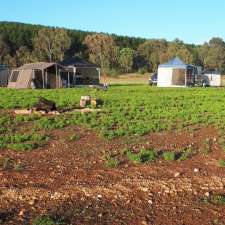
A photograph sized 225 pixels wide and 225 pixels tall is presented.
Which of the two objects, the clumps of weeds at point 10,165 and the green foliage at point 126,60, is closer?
the clumps of weeds at point 10,165

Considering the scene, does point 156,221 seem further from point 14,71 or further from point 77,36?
point 77,36

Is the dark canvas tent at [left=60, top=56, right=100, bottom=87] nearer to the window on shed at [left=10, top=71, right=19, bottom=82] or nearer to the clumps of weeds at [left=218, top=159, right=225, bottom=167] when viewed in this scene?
the window on shed at [left=10, top=71, right=19, bottom=82]

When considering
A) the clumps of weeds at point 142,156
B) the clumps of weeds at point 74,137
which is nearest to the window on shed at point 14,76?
the clumps of weeds at point 74,137

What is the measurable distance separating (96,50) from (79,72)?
54.1 meters

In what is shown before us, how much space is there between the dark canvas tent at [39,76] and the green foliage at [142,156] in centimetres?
3838

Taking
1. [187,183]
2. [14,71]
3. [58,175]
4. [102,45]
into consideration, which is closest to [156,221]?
[187,183]

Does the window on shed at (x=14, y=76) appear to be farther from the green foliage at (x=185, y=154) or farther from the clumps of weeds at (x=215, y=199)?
the clumps of weeds at (x=215, y=199)

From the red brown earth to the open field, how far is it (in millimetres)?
14

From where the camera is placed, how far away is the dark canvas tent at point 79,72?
175ft

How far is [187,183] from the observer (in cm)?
895

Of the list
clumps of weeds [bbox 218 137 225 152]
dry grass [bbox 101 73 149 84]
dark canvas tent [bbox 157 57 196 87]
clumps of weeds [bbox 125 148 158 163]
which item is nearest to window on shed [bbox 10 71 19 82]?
dark canvas tent [bbox 157 57 196 87]

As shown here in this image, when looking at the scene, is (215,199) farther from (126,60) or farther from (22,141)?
(126,60)

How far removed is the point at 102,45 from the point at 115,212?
10178 centimetres

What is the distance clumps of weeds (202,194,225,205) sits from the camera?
786 cm
